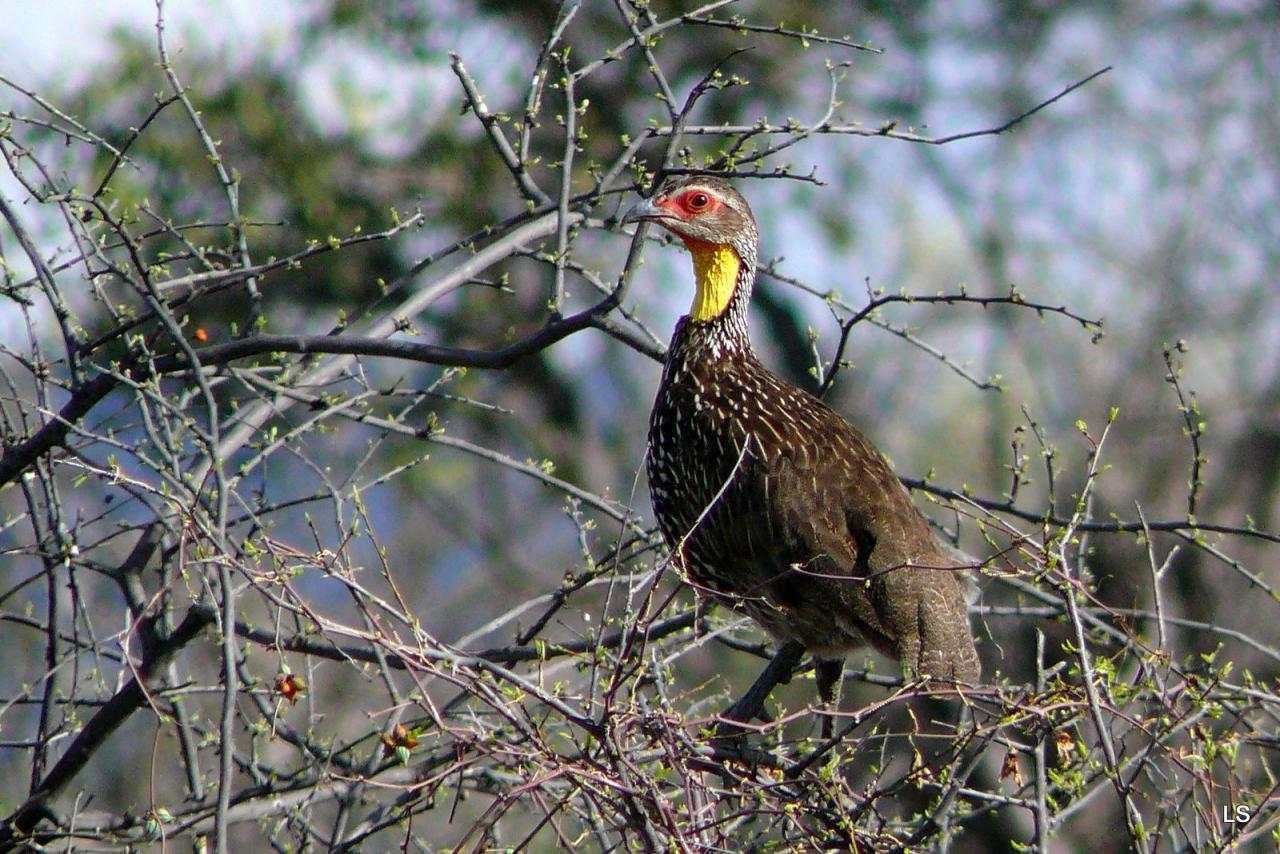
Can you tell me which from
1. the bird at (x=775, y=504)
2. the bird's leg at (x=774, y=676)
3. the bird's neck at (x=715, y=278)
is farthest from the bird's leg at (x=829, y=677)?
the bird's neck at (x=715, y=278)

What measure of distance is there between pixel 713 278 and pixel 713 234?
0.20 m

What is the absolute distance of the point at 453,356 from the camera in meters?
4.00

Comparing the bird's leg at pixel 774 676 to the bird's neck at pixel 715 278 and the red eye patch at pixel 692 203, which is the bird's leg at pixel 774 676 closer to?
the bird's neck at pixel 715 278

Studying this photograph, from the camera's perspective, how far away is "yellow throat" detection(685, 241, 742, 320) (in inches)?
253

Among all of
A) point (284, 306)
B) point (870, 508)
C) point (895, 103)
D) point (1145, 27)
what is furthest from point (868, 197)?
point (870, 508)

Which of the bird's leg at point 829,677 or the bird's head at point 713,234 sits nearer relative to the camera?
the bird's leg at point 829,677

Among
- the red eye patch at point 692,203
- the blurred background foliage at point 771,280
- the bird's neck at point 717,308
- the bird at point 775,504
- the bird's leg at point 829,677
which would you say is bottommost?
the bird's leg at point 829,677

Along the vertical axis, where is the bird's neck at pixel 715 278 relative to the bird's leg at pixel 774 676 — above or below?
above

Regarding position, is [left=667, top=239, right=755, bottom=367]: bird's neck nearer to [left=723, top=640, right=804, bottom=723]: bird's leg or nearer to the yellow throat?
the yellow throat

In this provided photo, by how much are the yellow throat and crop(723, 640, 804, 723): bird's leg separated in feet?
4.63

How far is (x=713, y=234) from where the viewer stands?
20.8ft

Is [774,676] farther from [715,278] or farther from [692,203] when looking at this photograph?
[692,203]

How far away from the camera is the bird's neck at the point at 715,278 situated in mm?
6430

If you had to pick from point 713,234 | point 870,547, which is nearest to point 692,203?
point 713,234
